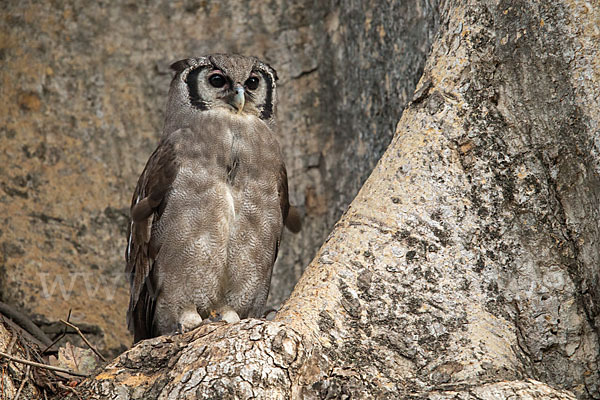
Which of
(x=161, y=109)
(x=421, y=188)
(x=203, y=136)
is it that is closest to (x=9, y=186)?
(x=161, y=109)

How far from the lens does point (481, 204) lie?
3377 mm

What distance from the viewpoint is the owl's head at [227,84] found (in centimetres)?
411

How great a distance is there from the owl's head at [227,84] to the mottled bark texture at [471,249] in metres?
0.92

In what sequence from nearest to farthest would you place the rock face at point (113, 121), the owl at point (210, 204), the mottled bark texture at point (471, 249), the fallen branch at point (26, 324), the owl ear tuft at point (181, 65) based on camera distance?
1. the mottled bark texture at point (471, 249)
2. the owl at point (210, 204)
3. the owl ear tuft at point (181, 65)
4. the fallen branch at point (26, 324)
5. the rock face at point (113, 121)

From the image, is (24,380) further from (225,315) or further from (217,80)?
(217,80)

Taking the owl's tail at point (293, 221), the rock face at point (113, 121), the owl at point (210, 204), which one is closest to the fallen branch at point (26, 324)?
the rock face at point (113, 121)

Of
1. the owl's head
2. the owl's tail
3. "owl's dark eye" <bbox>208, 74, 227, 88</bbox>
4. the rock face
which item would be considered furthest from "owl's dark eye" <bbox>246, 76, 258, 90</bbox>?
the rock face

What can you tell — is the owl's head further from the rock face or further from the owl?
the rock face

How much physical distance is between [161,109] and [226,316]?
1750mm

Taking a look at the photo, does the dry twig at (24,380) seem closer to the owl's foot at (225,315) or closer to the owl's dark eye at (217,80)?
the owl's foot at (225,315)

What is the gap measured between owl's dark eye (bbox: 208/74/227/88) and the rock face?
105 cm

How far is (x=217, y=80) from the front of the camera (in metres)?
4.16

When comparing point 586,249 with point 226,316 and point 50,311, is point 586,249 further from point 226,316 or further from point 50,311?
point 50,311

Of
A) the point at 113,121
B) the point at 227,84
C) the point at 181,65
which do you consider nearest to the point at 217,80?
the point at 227,84
